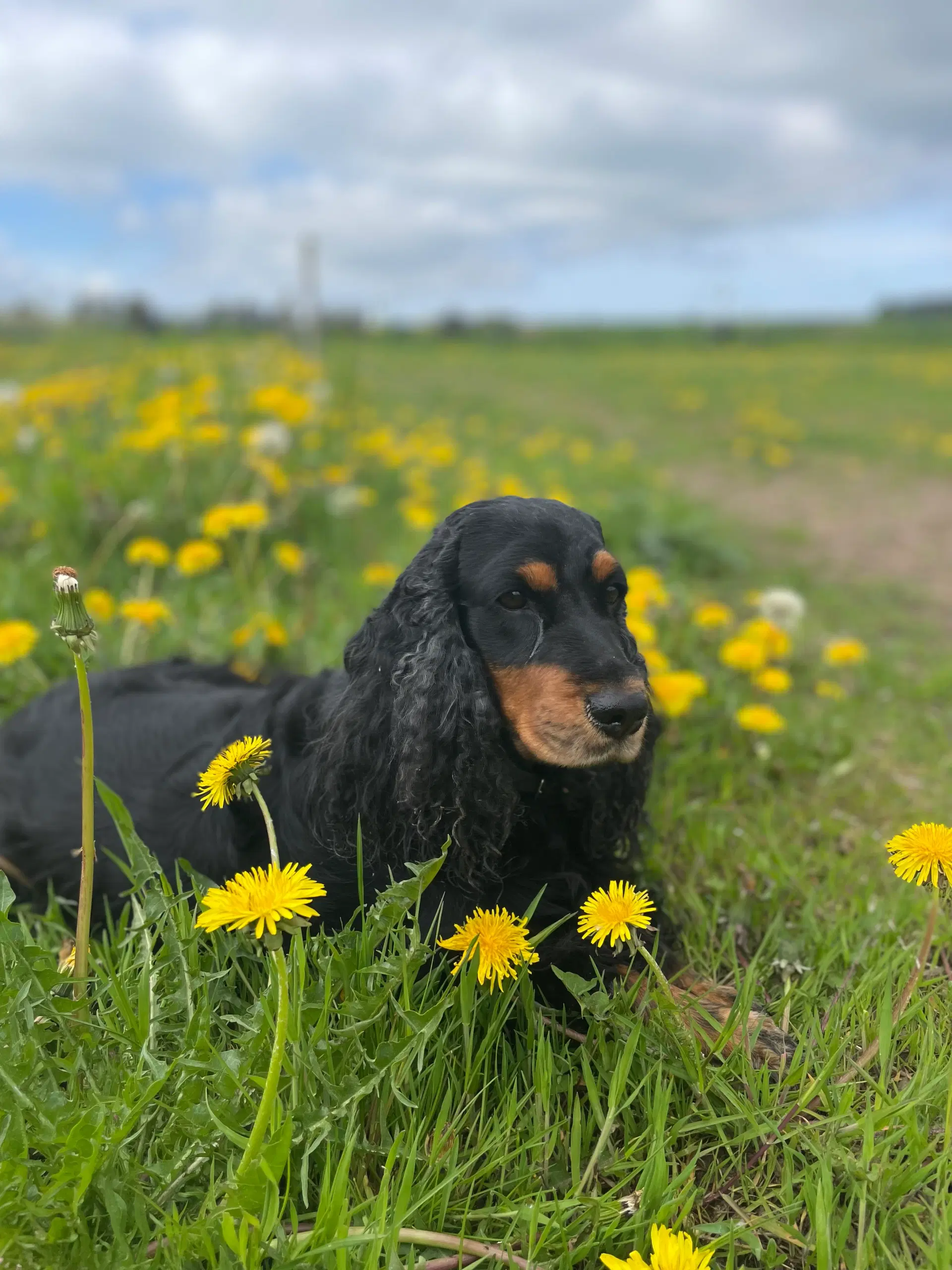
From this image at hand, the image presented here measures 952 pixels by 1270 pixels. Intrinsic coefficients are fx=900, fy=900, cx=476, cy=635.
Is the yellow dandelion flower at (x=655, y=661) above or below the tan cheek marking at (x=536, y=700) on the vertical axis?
below

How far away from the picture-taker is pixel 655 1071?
5.37 ft

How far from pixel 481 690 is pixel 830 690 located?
7.48ft

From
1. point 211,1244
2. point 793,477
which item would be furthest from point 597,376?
point 211,1244

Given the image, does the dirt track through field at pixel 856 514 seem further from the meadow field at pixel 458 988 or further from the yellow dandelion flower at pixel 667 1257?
the yellow dandelion flower at pixel 667 1257

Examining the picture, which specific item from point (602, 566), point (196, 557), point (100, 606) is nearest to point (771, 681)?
point (602, 566)

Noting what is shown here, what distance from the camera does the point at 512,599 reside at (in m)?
1.94

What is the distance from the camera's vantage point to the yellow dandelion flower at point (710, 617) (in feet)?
11.5

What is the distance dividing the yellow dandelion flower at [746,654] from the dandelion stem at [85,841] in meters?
2.34

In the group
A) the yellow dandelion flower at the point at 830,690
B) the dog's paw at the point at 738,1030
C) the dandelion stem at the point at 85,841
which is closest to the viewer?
the dandelion stem at the point at 85,841

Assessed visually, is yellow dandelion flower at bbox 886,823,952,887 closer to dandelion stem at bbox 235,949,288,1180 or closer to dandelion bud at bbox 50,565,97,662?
dandelion stem at bbox 235,949,288,1180

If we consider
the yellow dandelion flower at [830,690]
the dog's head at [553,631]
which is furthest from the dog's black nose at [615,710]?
the yellow dandelion flower at [830,690]

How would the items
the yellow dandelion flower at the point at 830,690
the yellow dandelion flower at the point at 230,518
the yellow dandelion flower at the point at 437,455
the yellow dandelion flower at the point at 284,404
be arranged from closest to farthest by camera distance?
the yellow dandelion flower at the point at 230,518 < the yellow dandelion flower at the point at 830,690 < the yellow dandelion flower at the point at 284,404 < the yellow dandelion flower at the point at 437,455

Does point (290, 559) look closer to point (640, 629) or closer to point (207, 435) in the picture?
point (207, 435)

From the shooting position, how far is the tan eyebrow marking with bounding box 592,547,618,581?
1980 mm
